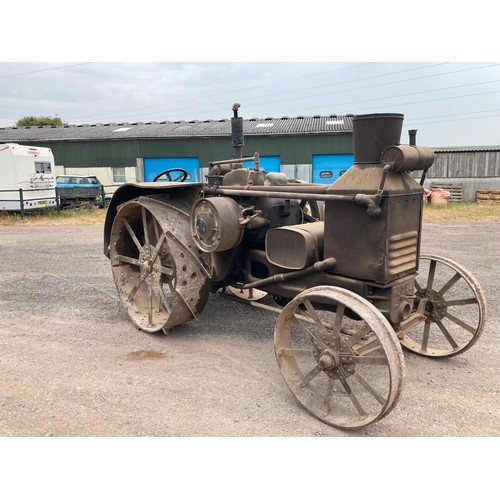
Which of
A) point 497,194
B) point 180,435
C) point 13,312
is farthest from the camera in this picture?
point 497,194

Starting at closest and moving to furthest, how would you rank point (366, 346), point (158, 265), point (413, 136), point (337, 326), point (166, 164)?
1. point (337, 326)
2. point (366, 346)
3. point (413, 136)
4. point (158, 265)
5. point (166, 164)

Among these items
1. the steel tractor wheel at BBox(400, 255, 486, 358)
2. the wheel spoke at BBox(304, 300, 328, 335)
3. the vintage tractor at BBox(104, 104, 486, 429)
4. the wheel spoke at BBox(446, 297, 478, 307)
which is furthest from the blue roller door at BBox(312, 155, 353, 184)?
the wheel spoke at BBox(304, 300, 328, 335)

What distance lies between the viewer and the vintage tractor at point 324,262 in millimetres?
2857

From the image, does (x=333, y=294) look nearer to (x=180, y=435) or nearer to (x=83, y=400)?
(x=180, y=435)

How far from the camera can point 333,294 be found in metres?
2.77

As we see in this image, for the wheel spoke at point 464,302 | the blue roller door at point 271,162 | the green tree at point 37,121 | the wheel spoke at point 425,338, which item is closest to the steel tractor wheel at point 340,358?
the wheel spoke at point 425,338

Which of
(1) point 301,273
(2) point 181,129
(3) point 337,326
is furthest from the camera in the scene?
(2) point 181,129

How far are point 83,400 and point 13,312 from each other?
2.54 meters

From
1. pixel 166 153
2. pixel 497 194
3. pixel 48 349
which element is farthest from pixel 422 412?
pixel 166 153

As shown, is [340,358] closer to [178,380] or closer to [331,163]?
[178,380]

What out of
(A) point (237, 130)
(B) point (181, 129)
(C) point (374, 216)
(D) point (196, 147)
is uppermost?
(B) point (181, 129)

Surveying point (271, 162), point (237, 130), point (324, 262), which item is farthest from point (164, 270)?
point (271, 162)

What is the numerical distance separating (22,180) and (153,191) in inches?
481

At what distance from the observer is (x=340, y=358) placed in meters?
2.81
